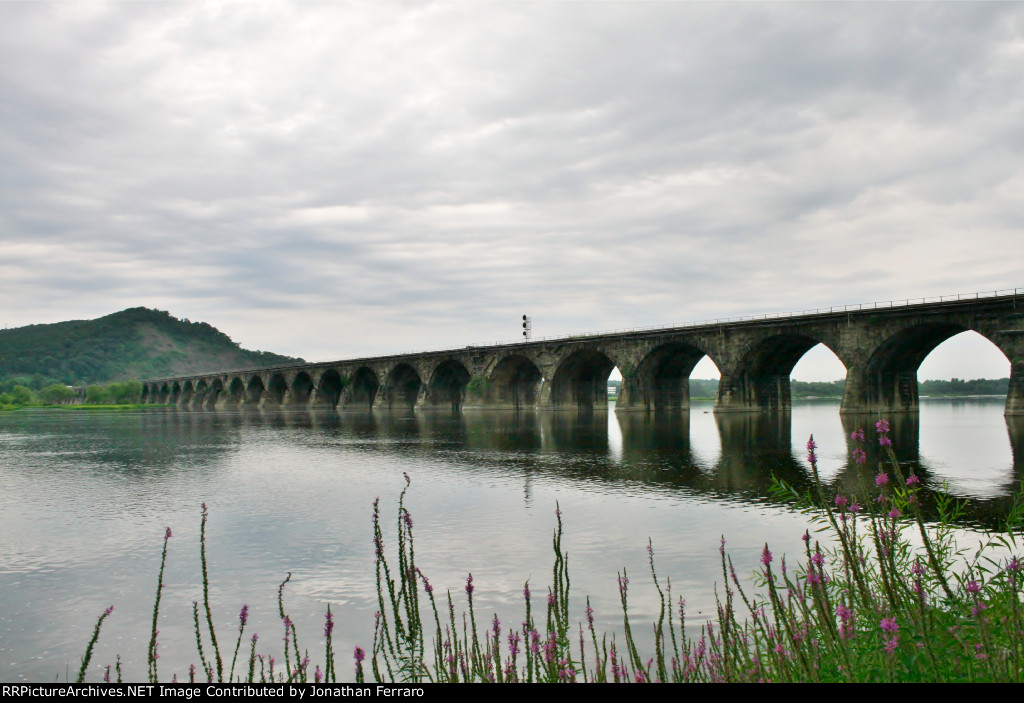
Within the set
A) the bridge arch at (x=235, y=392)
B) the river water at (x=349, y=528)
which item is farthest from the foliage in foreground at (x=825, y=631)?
the bridge arch at (x=235, y=392)

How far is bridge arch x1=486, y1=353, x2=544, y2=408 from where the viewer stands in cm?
8950

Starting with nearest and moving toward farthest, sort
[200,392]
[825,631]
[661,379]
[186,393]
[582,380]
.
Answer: [825,631] → [661,379] → [582,380] → [200,392] → [186,393]

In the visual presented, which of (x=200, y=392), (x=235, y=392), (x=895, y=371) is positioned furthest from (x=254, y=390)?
(x=895, y=371)

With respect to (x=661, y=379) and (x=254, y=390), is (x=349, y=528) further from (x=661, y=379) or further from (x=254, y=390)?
(x=254, y=390)

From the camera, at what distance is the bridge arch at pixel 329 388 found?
407 feet

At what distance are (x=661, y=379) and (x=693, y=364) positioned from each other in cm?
453

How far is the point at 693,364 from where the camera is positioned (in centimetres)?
7669

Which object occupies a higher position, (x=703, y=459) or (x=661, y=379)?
(x=661, y=379)

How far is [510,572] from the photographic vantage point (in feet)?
36.3

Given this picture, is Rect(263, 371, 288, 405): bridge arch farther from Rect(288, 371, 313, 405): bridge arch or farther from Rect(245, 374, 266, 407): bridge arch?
Rect(288, 371, 313, 405): bridge arch

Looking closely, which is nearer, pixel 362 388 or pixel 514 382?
pixel 514 382

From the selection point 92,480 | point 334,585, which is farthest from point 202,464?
point 334,585

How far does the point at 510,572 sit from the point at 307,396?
12916 centimetres
